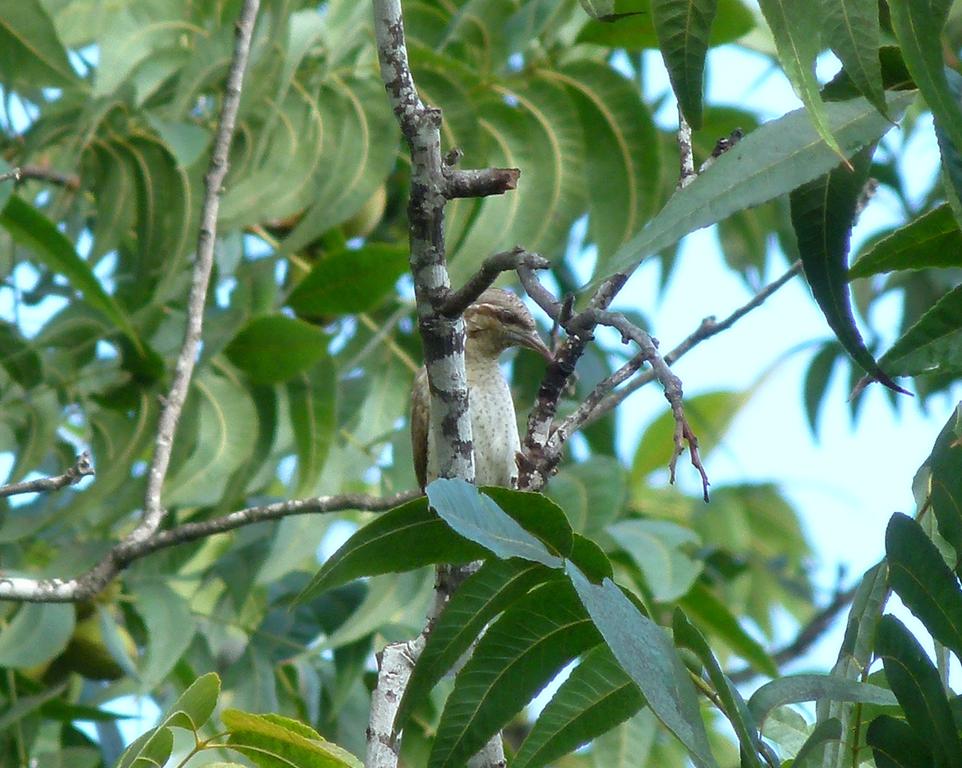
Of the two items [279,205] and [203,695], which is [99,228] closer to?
[279,205]

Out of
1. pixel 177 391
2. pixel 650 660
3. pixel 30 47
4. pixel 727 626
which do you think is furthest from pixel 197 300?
pixel 727 626

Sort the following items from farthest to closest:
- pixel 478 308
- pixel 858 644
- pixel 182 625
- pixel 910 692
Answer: pixel 478 308 → pixel 182 625 → pixel 858 644 → pixel 910 692

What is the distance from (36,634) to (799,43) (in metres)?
3.01

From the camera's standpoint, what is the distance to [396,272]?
4.39 metres

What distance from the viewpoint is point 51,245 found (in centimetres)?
354

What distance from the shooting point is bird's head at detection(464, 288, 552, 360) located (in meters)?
4.80

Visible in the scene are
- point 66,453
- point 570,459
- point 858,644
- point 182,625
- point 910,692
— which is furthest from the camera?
point 570,459

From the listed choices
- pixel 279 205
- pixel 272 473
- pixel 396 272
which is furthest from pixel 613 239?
pixel 272 473

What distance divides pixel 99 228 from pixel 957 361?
317 cm

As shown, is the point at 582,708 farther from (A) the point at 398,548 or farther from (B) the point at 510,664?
(A) the point at 398,548

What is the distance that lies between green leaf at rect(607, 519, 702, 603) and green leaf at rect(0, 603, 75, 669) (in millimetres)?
1684

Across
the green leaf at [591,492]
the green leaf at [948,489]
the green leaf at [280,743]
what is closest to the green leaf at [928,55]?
the green leaf at [948,489]

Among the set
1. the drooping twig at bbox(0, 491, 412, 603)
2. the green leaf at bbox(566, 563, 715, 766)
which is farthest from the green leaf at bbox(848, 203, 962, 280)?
the drooping twig at bbox(0, 491, 412, 603)

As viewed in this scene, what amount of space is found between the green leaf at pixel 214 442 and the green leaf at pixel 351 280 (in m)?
0.39
